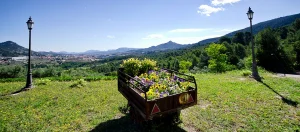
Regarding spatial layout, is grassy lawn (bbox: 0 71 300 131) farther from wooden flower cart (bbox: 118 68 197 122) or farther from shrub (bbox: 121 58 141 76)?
shrub (bbox: 121 58 141 76)

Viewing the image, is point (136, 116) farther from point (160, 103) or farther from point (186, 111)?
point (186, 111)

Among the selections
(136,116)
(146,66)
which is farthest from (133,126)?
(146,66)

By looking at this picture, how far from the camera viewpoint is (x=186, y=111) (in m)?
8.30

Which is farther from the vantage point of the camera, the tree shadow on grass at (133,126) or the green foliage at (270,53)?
the green foliage at (270,53)

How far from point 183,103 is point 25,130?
20.7 ft

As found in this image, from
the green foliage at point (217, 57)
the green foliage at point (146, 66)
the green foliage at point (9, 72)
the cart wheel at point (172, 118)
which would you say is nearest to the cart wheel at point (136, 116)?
the cart wheel at point (172, 118)

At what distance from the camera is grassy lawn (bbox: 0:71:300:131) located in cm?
675

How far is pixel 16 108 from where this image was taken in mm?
9508

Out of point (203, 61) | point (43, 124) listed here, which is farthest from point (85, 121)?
point (203, 61)

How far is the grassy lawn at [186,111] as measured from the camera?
22.2 feet

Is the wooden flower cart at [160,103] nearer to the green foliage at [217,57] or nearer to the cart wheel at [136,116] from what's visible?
the cart wheel at [136,116]

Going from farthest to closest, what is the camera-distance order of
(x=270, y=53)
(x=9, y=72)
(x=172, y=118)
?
(x=270, y=53) → (x=9, y=72) → (x=172, y=118)

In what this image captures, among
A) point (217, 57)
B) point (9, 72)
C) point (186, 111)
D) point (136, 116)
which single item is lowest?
point (186, 111)

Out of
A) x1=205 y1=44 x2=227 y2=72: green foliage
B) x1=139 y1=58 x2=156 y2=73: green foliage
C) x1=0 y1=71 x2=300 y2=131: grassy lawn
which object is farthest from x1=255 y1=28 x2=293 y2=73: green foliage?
x1=139 y1=58 x2=156 y2=73: green foliage
